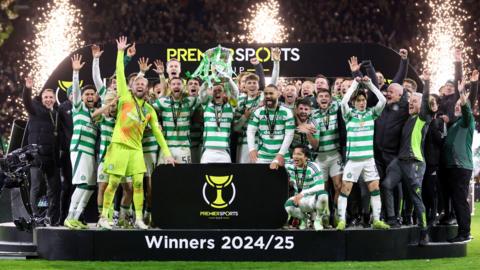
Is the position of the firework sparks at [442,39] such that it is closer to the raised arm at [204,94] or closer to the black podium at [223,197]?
the raised arm at [204,94]

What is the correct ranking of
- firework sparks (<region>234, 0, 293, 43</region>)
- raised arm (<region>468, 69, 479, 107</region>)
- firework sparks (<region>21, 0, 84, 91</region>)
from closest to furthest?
raised arm (<region>468, 69, 479, 107</region>) → firework sparks (<region>21, 0, 84, 91</region>) → firework sparks (<region>234, 0, 293, 43</region>)

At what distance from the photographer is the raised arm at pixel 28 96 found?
16.2 metres

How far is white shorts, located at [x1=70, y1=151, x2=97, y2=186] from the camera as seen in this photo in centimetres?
1544

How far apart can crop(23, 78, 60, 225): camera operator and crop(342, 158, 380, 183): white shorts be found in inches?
156

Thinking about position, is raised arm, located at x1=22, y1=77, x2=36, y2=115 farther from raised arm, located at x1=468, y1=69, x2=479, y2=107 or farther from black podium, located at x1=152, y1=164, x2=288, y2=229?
raised arm, located at x1=468, y1=69, x2=479, y2=107

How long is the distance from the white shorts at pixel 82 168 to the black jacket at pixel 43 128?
1.08m

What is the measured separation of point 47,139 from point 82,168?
1558 mm

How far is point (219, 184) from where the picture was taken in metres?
15.0

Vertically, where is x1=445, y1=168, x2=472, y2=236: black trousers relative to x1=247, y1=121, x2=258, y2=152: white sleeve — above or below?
below

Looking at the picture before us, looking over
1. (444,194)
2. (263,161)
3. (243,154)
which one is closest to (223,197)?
(263,161)

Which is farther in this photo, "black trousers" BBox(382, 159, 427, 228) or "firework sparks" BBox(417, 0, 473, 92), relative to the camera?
"firework sparks" BBox(417, 0, 473, 92)

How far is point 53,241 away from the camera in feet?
49.1

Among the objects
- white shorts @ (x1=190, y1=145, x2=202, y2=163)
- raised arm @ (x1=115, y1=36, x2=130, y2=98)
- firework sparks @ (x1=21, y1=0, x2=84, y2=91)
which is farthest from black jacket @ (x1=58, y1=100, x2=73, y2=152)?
firework sparks @ (x1=21, y1=0, x2=84, y2=91)

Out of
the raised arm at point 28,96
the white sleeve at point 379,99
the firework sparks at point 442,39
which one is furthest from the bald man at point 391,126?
the firework sparks at point 442,39
